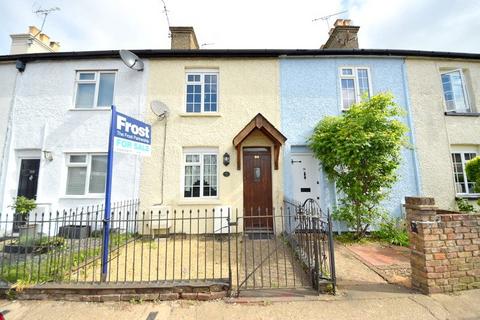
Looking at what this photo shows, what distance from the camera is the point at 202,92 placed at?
7863mm

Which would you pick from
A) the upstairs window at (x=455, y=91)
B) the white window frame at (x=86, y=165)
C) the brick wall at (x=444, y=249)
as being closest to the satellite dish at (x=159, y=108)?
the white window frame at (x=86, y=165)

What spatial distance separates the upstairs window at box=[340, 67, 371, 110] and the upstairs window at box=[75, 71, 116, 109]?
8.62m

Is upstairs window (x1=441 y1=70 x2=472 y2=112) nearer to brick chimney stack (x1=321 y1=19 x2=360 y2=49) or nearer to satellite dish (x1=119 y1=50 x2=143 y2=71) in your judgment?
brick chimney stack (x1=321 y1=19 x2=360 y2=49)

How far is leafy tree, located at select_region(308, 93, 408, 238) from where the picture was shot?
581 cm

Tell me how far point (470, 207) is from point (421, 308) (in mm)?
6378

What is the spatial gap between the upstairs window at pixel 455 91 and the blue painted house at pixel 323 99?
189 centimetres

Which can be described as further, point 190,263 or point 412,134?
point 412,134

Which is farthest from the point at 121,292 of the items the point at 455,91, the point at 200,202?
the point at 455,91

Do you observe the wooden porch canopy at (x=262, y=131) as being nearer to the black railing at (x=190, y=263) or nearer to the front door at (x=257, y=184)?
the front door at (x=257, y=184)

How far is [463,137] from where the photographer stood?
764cm

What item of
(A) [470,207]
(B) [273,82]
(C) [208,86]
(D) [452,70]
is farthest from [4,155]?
(D) [452,70]

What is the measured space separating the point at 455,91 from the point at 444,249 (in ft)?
26.2

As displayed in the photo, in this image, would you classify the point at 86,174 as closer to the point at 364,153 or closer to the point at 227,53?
the point at 227,53

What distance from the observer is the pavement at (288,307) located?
296cm
